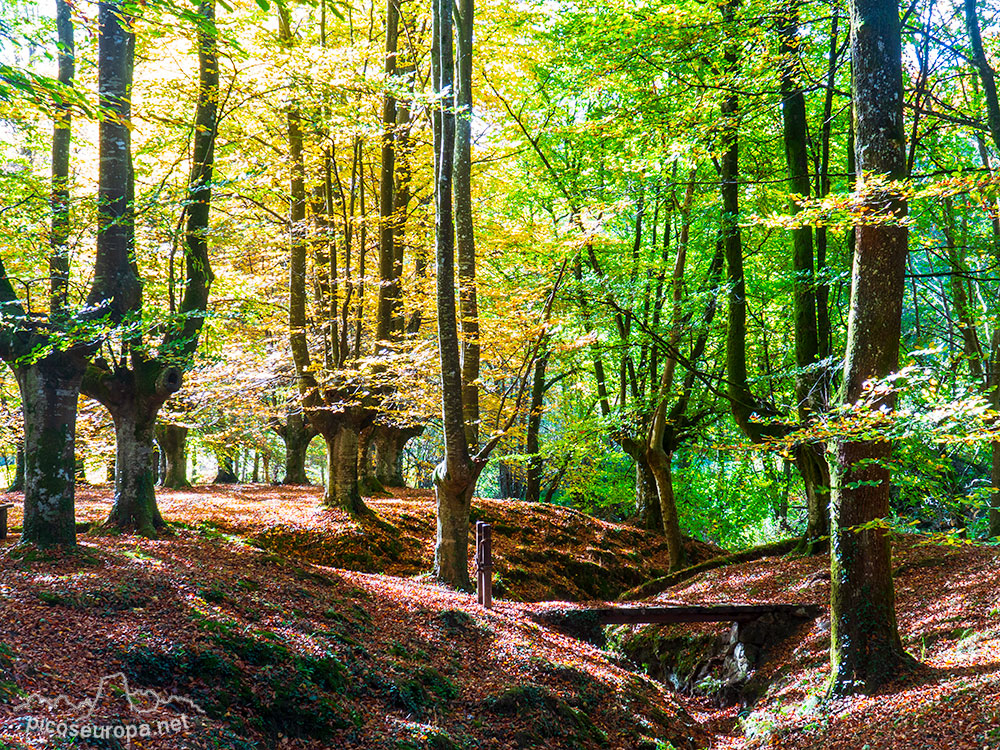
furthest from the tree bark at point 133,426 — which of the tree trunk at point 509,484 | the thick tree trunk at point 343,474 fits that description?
the tree trunk at point 509,484

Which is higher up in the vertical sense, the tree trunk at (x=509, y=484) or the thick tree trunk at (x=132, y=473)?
the thick tree trunk at (x=132, y=473)

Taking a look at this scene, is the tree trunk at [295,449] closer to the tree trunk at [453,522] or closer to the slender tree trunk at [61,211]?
the tree trunk at [453,522]

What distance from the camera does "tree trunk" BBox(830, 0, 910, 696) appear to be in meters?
5.91

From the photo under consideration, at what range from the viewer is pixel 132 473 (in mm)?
8195

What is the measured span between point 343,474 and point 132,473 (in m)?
4.18

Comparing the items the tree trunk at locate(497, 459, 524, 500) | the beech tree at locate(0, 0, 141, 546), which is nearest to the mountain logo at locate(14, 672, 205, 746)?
the beech tree at locate(0, 0, 141, 546)

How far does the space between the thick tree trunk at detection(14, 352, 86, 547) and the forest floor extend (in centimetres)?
29

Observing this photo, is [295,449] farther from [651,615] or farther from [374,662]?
[374,662]

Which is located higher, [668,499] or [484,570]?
[668,499]

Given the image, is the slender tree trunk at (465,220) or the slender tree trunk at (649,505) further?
the slender tree trunk at (649,505)

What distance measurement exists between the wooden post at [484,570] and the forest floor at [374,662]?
247mm

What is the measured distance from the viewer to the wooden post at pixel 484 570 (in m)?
8.67

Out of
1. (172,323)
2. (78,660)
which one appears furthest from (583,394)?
(78,660)

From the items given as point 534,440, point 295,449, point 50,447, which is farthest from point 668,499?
point 295,449
